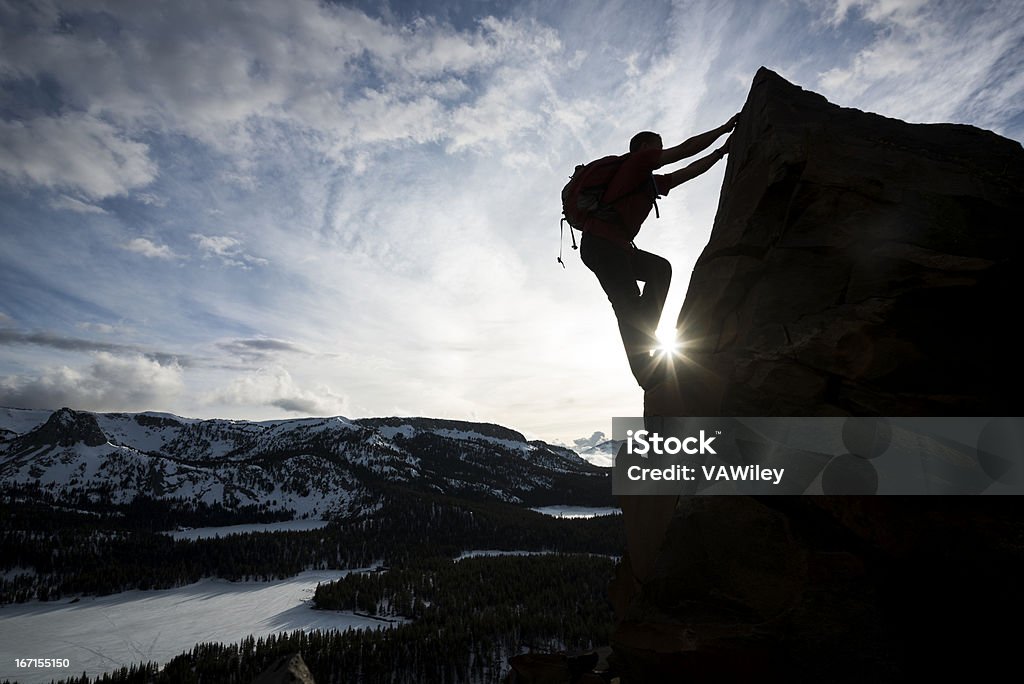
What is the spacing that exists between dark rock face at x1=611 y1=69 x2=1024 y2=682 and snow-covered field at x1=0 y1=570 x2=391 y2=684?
102410 mm

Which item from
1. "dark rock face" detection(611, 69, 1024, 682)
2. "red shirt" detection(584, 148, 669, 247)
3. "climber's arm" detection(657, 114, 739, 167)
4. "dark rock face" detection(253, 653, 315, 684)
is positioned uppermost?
"climber's arm" detection(657, 114, 739, 167)

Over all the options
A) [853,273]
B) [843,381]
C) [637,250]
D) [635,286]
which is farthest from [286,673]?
[853,273]

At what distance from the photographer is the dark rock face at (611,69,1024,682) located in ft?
18.2

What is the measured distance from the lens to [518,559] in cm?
13475

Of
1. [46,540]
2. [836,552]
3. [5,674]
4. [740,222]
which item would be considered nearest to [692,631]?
[836,552]

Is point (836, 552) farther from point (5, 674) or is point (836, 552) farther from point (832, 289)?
point (5, 674)

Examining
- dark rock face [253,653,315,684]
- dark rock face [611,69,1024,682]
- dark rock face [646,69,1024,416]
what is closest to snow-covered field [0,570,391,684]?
dark rock face [253,653,315,684]

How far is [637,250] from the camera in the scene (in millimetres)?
9789

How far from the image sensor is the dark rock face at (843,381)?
5.54 meters

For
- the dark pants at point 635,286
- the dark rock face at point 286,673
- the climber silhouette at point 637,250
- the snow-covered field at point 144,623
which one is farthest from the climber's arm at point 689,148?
the snow-covered field at point 144,623

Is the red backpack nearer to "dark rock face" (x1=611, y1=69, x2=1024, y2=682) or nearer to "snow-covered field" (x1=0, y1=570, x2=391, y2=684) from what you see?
"dark rock face" (x1=611, y1=69, x2=1024, y2=682)

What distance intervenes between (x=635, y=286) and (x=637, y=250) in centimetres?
78

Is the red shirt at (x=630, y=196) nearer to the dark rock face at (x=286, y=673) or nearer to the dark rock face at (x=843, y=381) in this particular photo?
the dark rock face at (x=843, y=381)

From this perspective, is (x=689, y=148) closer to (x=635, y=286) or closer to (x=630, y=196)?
(x=630, y=196)
